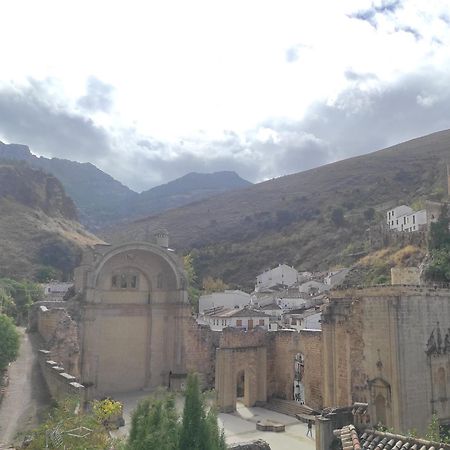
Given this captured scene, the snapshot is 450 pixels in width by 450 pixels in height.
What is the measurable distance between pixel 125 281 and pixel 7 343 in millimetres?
11392

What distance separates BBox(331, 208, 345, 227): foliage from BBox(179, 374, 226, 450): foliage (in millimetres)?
95649

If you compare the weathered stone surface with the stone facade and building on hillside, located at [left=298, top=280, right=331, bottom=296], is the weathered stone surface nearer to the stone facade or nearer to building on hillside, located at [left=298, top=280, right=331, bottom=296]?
the stone facade

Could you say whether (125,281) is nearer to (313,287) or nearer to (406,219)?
(313,287)

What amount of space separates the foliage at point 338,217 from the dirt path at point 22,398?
8472cm

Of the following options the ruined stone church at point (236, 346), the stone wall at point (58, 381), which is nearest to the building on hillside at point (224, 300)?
the ruined stone church at point (236, 346)

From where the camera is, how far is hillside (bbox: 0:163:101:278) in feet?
232

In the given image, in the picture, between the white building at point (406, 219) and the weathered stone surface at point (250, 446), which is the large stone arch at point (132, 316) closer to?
the weathered stone surface at point (250, 446)

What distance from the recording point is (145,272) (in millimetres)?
30375

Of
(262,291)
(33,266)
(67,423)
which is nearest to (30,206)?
(33,266)

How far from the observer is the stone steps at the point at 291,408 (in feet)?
75.3

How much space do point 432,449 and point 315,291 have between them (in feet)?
182

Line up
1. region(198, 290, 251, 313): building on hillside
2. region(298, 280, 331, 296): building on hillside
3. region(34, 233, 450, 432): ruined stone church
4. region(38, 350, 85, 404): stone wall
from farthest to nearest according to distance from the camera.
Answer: region(298, 280, 331, 296): building on hillside < region(198, 290, 251, 313): building on hillside < region(34, 233, 450, 432): ruined stone church < region(38, 350, 85, 404): stone wall

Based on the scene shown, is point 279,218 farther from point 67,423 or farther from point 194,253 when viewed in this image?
point 67,423

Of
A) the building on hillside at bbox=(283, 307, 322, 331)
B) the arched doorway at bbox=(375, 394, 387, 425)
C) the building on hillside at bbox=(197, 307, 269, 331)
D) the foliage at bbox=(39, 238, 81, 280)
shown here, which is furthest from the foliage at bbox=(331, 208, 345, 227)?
the arched doorway at bbox=(375, 394, 387, 425)
